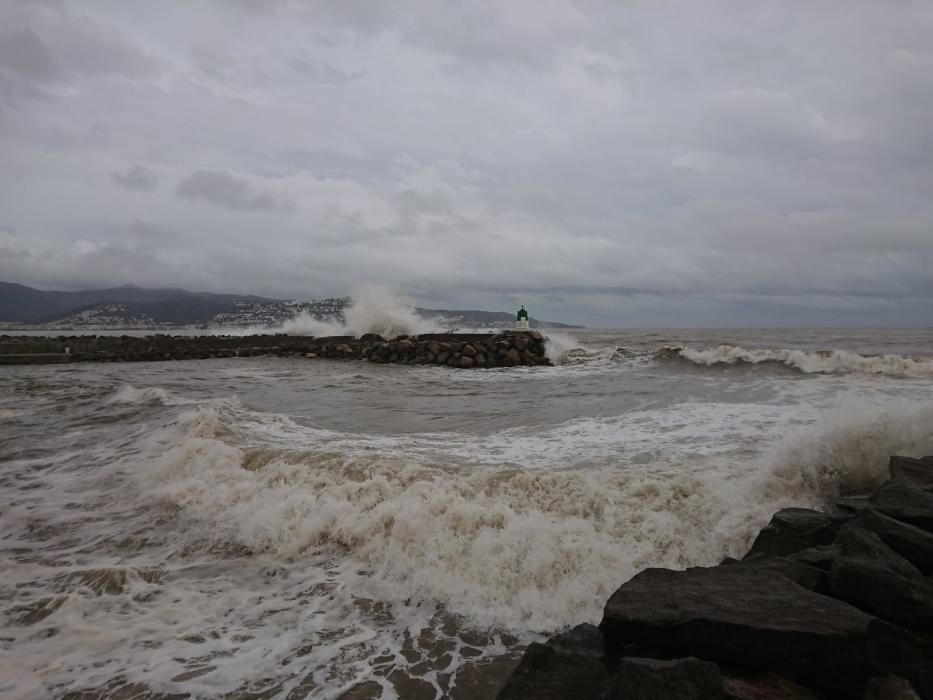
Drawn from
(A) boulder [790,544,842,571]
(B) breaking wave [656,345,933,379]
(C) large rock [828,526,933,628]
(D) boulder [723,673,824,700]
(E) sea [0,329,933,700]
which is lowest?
(E) sea [0,329,933,700]

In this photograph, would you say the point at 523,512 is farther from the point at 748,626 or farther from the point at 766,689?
the point at 766,689

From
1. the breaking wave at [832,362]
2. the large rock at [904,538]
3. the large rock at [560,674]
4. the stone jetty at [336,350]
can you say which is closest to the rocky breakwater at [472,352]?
the stone jetty at [336,350]

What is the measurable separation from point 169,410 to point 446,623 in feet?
37.7

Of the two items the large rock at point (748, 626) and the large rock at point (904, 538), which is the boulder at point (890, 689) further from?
the large rock at point (904, 538)

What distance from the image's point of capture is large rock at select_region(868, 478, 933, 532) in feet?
13.3

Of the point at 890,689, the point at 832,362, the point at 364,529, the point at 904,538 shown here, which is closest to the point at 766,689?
the point at 890,689

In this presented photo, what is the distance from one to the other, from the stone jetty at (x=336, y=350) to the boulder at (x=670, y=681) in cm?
Answer: 2296

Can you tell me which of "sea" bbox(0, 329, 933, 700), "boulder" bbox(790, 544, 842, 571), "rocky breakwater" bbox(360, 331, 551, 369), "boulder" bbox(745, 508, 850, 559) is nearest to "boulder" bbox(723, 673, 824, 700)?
"boulder" bbox(790, 544, 842, 571)

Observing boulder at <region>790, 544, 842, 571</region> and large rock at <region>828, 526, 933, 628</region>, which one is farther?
boulder at <region>790, 544, 842, 571</region>

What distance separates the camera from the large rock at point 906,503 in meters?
4.04

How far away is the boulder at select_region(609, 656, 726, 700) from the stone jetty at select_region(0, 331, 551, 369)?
22962mm

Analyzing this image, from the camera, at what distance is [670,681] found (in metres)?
2.52

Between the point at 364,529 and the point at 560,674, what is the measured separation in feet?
11.1

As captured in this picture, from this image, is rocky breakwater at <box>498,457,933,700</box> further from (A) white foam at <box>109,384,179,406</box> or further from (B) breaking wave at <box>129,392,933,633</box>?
(A) white foam at <box>109,384,179,406</box>
